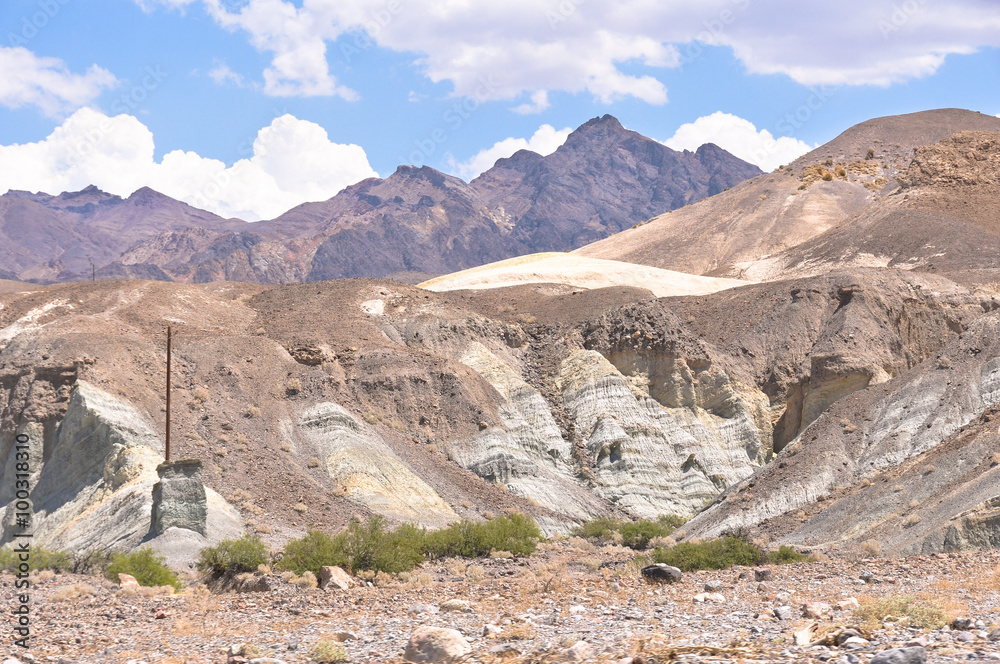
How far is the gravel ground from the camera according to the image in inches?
539

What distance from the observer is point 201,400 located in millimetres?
38312

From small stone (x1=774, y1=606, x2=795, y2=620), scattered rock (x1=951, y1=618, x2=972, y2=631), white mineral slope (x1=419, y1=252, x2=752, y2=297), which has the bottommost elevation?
small stone (x1=774, y1=606, x2=795, y2=620)

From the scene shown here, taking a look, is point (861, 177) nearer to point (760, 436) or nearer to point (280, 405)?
point (760, 436)

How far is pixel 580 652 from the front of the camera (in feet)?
45.0

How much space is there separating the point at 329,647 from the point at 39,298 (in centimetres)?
4054

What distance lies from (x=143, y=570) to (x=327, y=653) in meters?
10.4

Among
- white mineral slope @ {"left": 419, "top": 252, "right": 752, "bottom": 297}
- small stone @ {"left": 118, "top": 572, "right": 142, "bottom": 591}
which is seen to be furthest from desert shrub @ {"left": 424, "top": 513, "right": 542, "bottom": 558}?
white mineral slope @ {"left": 419, "top": 252, "right": 752, "bottom": 297}

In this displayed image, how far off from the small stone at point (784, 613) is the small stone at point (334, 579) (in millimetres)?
9464

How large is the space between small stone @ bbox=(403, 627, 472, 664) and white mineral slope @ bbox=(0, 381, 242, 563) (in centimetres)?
1549

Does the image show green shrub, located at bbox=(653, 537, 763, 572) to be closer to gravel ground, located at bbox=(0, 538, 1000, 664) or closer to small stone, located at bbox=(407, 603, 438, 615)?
gravel ground, located at bbox=(0, 538, 1000, 664)

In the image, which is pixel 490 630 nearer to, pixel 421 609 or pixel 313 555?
pixel 421 609

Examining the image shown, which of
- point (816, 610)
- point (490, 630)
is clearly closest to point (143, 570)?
point (490, 630)

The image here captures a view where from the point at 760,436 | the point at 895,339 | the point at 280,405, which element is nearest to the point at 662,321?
the point at 760,436

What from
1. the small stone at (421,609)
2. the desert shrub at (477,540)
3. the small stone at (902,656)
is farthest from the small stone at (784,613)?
the desert shrub at (477,540)
